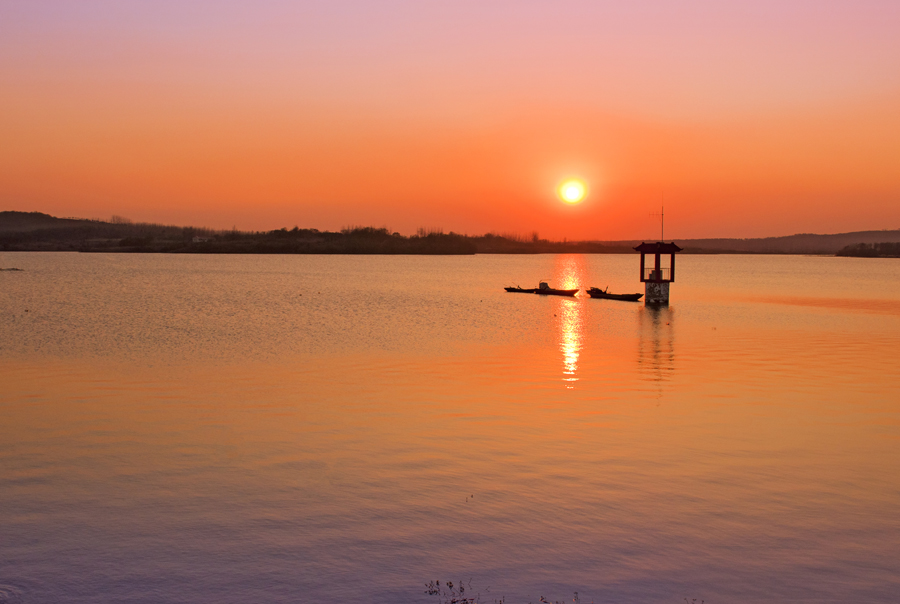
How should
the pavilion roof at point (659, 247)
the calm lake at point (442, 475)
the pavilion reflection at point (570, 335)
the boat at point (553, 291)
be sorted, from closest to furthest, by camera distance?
the calm lake at point (442, 475) → the pavilion reflection at point (570, 335) → the pavilion roof at point (659, 247) → the boat at point (553, 291)

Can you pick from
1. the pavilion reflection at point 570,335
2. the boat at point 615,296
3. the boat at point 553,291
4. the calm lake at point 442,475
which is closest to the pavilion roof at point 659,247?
the boat at point 615,296

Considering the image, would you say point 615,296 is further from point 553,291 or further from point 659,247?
point 553,291

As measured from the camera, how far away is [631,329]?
4103 cm

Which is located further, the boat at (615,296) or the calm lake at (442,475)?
the boat at (615,296)

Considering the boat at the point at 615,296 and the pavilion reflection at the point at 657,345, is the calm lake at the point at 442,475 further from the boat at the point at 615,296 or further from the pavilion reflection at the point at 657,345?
the boat at the point at 615,296

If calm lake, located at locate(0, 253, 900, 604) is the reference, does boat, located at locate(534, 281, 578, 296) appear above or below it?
above

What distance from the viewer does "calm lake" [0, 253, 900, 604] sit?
811 centimetres

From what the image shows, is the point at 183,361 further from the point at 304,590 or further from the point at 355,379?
the point at 304,590

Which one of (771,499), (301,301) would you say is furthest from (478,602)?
(301,301)

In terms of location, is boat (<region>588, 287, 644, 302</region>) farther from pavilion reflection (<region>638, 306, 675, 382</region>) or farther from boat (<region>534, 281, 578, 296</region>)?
pavilion reflection (<region>638, 306, 675, 382</region>)

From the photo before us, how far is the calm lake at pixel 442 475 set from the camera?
8109 millimetres

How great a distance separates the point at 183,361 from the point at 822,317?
4156 centimetres

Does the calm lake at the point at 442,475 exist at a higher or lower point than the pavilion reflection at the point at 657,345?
higher

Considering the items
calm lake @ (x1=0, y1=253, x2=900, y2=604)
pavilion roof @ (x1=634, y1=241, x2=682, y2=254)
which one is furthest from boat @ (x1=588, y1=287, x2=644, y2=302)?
calm lake @ (x1=0, y1=253, x2=900, y2=604)
